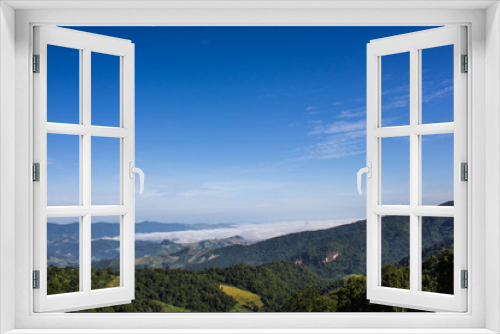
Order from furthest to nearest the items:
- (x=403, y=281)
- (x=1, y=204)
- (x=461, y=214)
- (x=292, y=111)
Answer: (x=292, y=111)
(x=403, y=281)
(x=461, y=214)
(x=1, y=204)

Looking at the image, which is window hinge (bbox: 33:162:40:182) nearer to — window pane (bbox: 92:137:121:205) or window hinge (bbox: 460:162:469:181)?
window hinge (bbox: 460:162:469:181)

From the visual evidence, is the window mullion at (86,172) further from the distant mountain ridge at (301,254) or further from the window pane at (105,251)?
the distant mountain ridge at (301,254)

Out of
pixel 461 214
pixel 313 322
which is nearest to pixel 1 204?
pixel 313 322

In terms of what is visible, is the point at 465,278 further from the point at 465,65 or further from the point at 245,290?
the point at 245,290

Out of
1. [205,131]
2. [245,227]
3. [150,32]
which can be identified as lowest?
[245,227]

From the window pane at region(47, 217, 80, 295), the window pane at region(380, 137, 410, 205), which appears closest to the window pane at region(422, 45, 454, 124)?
the window pane at region(380, 137, 410, 205)

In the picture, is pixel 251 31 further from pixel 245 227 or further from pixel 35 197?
pixel 35 197
